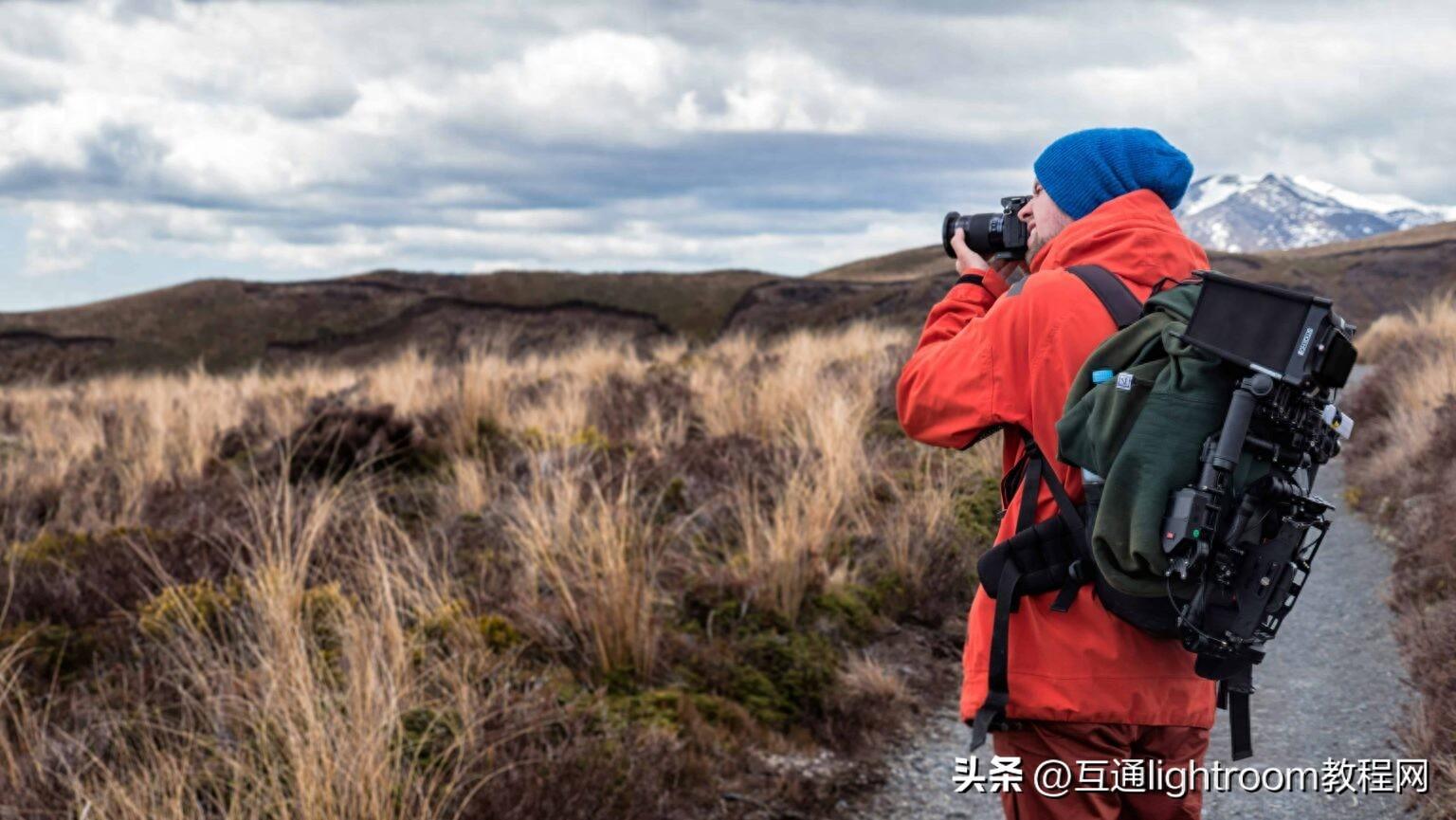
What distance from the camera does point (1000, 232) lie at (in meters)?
2.71

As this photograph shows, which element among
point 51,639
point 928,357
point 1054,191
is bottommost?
point 51,639

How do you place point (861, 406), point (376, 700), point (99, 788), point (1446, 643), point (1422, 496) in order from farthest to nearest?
point (861, 406)
point (1422, 496)
point (1446, 643)
point (376, 700)
point (99, 788)

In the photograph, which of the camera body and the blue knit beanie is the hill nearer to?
the blue knit beanie

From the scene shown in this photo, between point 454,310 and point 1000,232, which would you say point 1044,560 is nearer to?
point 1000,232

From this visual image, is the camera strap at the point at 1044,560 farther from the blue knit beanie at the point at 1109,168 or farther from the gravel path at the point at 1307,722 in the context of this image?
the gravel path at the point at 1307,722

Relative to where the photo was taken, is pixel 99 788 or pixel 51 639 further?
pixel 51 639

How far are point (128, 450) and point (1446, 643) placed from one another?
9509mm

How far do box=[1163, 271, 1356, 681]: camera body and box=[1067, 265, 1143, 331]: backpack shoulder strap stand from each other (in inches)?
7.9

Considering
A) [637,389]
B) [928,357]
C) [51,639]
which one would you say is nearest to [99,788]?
[51,639]

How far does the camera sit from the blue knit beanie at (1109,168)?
239 centimetres

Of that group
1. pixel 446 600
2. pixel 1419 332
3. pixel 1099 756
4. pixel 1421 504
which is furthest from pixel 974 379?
pixel 1419 332

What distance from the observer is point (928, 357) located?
8.01ft

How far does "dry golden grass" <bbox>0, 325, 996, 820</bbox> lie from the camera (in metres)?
3.44

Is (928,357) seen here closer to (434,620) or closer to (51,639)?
(434,620)
